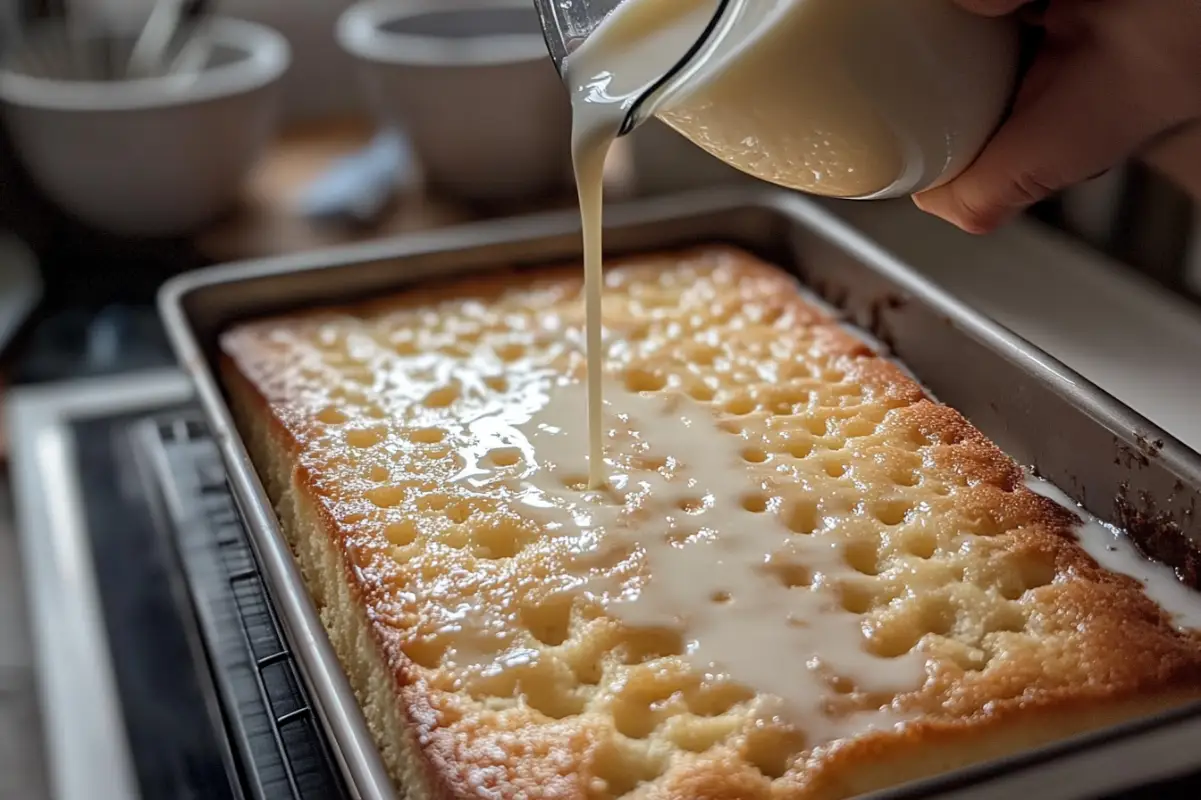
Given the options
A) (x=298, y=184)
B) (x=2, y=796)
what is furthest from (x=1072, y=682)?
(x=298, y=184)

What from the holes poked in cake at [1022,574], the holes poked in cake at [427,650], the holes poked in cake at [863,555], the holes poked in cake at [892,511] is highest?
the holes poked in cake at [427,650]

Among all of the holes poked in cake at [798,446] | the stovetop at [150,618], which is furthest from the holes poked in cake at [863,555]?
the stovetop at [150,618]

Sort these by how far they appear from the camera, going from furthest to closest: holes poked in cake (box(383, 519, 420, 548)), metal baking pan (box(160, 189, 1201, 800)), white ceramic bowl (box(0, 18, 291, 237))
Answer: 1. white ceramic bowl (box(0, 18, 291, 237))
2. holes poked in cake (box(383, 519, 420, 548))
3. metal baking pan (box(160, 189, 1201, 800))

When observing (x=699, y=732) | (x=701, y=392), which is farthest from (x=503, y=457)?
(x=699, y=732)

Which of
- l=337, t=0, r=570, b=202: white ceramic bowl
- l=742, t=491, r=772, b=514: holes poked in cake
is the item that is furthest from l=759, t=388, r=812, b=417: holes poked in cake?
l=337, t=0, r=570, b=202: white ceramic bowl

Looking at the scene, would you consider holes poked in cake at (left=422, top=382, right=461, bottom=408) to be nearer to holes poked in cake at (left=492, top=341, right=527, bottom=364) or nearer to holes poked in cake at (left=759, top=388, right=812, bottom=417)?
holes poked in cake at (left=492, top=341, right=527, bottom=364)

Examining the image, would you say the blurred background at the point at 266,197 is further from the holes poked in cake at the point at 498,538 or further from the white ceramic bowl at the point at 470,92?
the holes poked in cake at the point at 498,538

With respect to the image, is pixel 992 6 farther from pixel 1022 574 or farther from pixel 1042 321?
pixel 1042 321

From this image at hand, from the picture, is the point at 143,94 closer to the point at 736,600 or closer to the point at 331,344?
the point at 331,344
